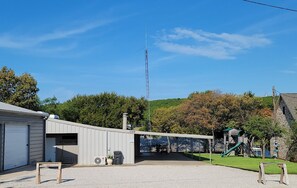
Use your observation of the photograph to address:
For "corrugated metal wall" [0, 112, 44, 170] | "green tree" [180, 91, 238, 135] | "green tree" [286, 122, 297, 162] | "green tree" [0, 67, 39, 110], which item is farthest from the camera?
"green tree" [0, 67, 39, 110]

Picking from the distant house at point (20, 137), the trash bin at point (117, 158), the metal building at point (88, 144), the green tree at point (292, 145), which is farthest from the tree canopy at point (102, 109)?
the distant house at point (20, 137)

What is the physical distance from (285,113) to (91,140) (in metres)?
18.0

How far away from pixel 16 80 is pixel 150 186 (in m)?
34.1

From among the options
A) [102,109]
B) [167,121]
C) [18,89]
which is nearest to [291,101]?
[167,121]

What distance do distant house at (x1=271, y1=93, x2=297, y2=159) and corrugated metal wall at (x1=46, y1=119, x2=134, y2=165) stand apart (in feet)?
48.2

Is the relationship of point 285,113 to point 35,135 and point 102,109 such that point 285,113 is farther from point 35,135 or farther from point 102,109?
point 102,109

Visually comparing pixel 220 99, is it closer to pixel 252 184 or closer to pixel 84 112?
pixel 84 112

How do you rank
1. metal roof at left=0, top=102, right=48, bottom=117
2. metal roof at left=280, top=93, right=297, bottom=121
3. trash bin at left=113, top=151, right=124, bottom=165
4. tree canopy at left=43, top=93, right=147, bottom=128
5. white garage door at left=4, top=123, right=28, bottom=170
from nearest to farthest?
metal roof at left=0, top=102, right=48, bottom=117 < white garage door at left=4, top=123, right=28, bottom=170 < trash bin at left=113, top=151, right=124, bottom=165 < metal roof at left=280, top=93, right=297, bottom=121 < tree canopy at left=43, top=93, right=147, bottom=128

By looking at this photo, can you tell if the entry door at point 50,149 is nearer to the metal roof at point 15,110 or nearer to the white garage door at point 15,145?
the metal roof at point 15,110

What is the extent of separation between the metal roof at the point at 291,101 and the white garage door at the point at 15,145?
66.1 ft

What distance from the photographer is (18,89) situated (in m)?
41.7

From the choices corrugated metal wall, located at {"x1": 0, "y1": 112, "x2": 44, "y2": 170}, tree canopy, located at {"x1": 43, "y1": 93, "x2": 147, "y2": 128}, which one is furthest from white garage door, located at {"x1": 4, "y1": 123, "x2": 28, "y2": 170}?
tree canopy, located at {"x1": 43, "y1": 93, "x2": 147, "y2": 128}

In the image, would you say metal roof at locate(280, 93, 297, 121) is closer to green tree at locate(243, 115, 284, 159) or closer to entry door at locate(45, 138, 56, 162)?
green tree at locate(243, 115, 284, 159)

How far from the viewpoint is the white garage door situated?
15.4m
